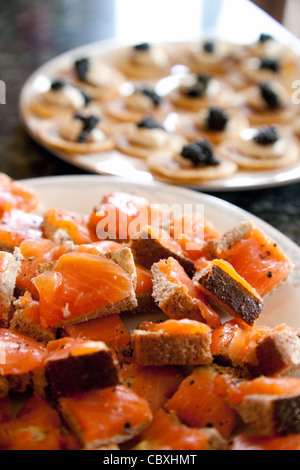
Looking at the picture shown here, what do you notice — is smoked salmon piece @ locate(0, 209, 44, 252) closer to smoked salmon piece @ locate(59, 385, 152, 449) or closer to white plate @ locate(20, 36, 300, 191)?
smoked salmon piece @ locate(59, 385, 152, 449)

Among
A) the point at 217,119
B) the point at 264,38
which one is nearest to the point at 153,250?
the point at 217,119

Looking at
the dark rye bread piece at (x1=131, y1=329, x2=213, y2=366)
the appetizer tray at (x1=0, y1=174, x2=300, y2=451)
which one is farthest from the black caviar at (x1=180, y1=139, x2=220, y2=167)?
the dark rye bread piece at (x1=131, y1=329, x2=213, y2=366)

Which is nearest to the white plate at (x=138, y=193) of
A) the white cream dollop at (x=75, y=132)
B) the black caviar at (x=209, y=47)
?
the white cream dollop at (x=75, y=132)

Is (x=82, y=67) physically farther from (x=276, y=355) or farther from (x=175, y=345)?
(x=276, y=355)

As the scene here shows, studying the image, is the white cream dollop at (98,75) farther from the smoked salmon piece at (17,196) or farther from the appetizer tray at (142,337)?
the appetizer tray at (142,337)

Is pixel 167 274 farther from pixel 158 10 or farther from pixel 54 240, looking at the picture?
pixel 158 10
